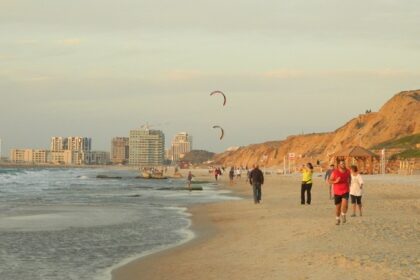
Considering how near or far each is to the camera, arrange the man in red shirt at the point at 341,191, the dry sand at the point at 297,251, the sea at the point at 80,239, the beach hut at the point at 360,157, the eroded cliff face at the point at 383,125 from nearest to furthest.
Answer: the dry sand at the point at 297,251 → the sea at the point at 80,239 → the man in red shirt at the point at 341,191 → the beach hut at the point at 360,157 → the eroded cliff face at the point at 383,125

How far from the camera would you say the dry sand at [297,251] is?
968 centimetres

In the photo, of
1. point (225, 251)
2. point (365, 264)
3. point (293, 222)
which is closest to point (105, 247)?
point (225, 251)

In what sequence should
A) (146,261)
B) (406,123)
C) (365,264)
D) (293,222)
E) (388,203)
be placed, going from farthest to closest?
(406,123) → (388,203) → (293,222) → (146,261) → (365,264)

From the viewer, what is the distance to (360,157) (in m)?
62.3

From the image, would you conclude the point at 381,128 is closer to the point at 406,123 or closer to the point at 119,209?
the point at 406,123

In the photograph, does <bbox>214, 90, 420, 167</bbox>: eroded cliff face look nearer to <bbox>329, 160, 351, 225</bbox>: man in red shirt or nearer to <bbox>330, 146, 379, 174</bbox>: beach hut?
<bbox>330, 146, 379, 174</bbox>: beach hut

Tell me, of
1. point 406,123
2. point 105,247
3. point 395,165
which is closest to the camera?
point 105,247

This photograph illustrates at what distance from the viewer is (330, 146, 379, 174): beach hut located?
60.3m

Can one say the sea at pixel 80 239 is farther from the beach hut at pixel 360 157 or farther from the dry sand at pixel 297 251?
the beach hut at pixel 360 157

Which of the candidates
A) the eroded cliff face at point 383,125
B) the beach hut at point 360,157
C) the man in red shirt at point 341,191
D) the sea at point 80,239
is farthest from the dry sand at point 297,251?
the eroded cliff face at point 383,125

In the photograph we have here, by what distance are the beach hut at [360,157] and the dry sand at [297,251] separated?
1625 inches

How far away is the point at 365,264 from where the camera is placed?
970cm

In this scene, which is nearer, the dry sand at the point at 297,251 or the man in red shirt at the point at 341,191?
the dry sand at the point at 297,251

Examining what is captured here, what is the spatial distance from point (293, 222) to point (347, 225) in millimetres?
2226
